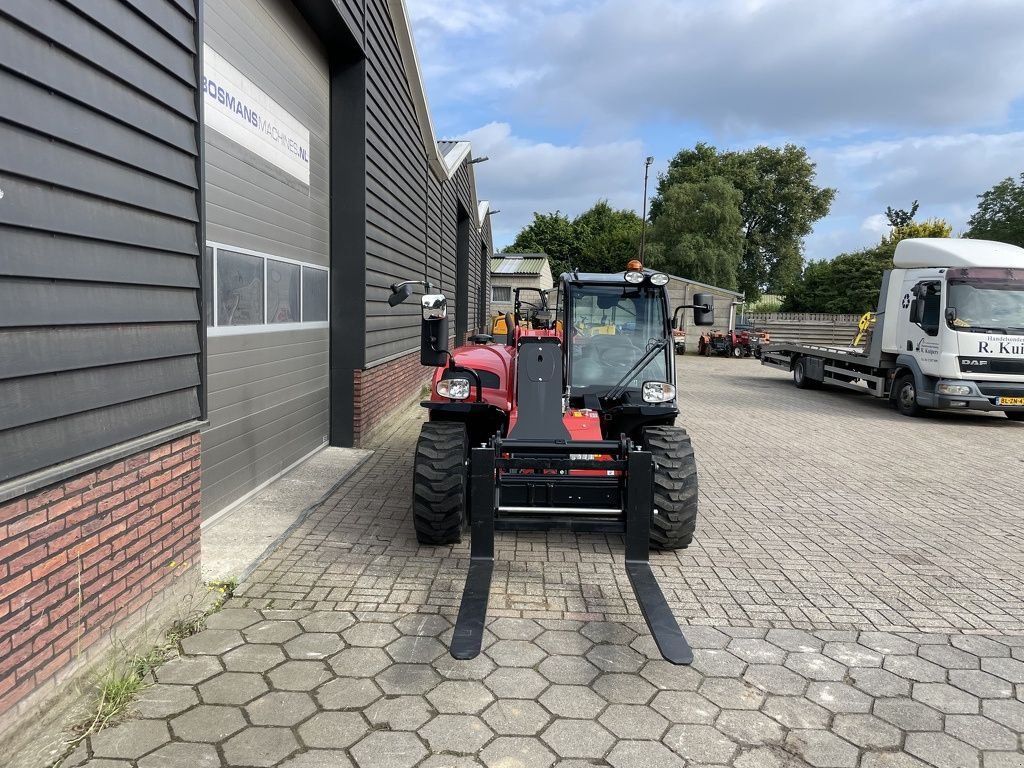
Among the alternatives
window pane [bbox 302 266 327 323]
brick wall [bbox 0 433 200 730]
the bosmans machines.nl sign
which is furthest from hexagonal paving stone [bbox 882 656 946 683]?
window pane [bbox 302 266 327 323]

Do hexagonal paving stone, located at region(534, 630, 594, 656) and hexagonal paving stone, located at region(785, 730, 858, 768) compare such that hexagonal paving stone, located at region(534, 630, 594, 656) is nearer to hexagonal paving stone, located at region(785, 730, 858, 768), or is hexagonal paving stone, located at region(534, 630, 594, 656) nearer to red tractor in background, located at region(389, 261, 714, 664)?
red tractor in background, located at region(389, 261, 714, 664)

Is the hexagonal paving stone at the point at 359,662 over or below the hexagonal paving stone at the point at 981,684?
over

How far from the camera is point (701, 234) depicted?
48688 mm

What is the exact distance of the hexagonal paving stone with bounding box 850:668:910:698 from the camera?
134 inches

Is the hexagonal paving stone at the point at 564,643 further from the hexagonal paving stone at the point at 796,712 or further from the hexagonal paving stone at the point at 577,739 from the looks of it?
the hexagonal paving stone at the point at 796,712

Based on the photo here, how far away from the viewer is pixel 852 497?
722 cm

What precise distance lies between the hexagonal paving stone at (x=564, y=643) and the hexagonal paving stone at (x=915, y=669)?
4.95ft

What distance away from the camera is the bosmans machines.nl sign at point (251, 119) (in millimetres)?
5383

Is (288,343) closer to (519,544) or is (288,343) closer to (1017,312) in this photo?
(519,544)

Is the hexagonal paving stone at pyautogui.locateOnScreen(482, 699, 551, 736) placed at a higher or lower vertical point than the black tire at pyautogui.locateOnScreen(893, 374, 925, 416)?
lower

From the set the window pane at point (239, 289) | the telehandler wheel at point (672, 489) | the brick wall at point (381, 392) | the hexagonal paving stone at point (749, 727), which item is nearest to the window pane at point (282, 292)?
the window pane at point (239, 289)

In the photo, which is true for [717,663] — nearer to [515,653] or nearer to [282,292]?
[515,653]

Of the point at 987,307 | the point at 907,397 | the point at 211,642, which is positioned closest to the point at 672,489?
the point at 211,642

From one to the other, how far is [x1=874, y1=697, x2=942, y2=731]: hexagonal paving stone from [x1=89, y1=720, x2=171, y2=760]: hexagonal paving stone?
9.89 ft
